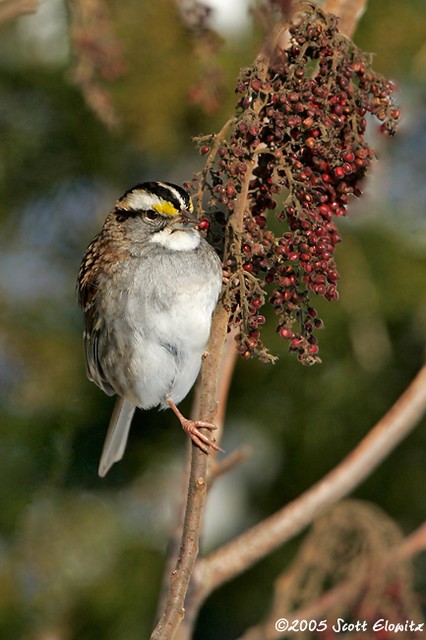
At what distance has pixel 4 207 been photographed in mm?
3115

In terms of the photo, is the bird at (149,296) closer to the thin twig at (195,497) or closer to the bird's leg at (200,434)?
the bird's leg at (200,434)

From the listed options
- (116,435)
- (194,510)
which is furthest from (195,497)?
(116,435)

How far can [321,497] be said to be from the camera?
246cm

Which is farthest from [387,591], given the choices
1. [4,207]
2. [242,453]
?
[4,207]

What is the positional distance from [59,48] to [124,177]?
456 mm

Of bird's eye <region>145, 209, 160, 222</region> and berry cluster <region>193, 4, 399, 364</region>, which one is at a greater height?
bird's eye <region>145, 209, 160, 222</region>

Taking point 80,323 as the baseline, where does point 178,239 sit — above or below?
below

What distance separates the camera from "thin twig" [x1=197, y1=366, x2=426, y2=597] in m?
2.45

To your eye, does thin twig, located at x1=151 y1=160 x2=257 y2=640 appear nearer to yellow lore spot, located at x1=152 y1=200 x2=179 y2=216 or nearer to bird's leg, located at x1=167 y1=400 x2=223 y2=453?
bird's leg, located at x1=167 y1=400 x2=223 y2=453

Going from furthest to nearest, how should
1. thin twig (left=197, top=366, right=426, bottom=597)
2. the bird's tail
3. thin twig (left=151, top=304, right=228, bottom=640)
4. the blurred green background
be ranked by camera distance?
the blurred green background → the bird's tail → thin twig (left=197, top=366, right=426, bottom=597) → thin twig (left=151, top=304, right=228, bottom=640)

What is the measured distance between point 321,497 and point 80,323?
102 centimetres

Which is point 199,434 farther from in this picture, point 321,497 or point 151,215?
point 151,215

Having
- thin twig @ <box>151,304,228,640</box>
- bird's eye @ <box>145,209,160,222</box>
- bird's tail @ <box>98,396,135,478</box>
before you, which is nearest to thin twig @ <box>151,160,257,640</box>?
thin twig @ <box>151,304,228,640</box>

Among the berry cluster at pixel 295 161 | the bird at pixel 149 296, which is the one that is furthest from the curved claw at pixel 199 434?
the bird at pixel 149 296
